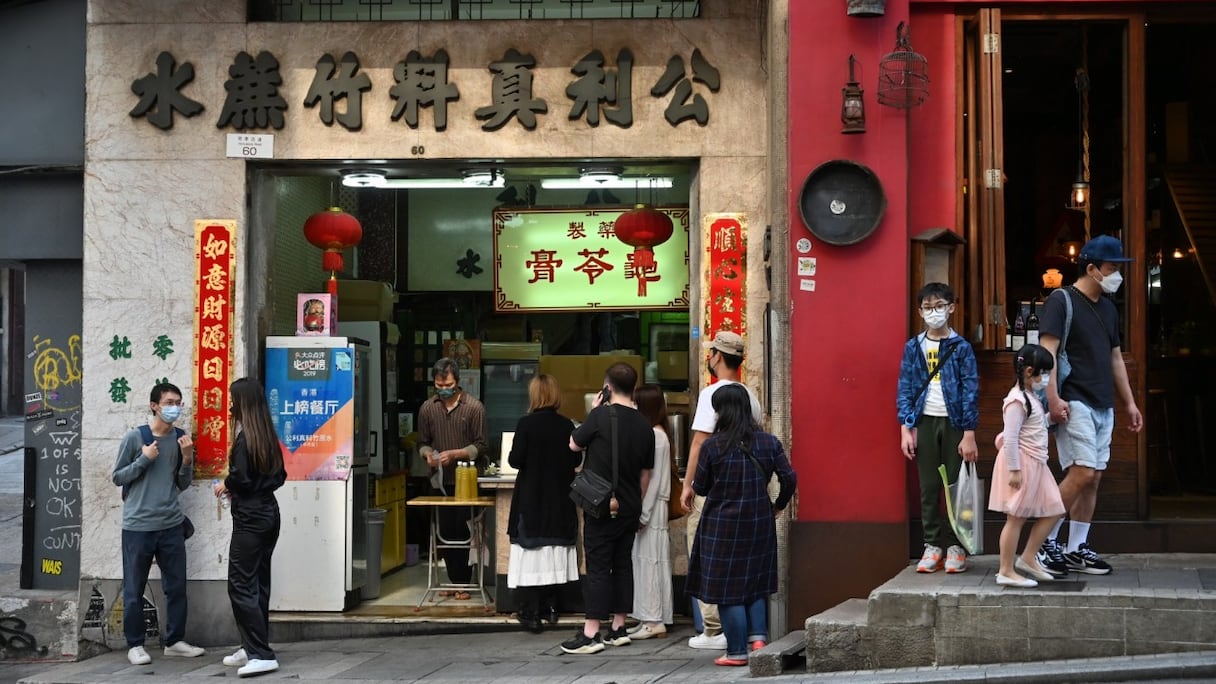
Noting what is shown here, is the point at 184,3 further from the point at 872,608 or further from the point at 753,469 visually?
the point at 872,608

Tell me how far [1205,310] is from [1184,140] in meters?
1.61

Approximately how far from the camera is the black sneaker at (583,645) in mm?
8773

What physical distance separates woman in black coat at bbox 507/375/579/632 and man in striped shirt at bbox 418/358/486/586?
1.43 m

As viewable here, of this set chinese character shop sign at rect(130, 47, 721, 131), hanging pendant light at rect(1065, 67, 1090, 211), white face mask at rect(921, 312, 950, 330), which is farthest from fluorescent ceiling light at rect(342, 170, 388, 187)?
hanging pendant light at rect(1065, 67, 1090, 211)

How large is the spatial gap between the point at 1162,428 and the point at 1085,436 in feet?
13.9

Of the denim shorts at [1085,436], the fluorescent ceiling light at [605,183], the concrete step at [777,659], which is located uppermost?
the fluorescent ceiling light at [605,183]

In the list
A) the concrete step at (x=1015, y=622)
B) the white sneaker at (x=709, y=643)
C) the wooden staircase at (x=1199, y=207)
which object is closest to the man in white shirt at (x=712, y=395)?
the white sneaker at (x=709, y=643)

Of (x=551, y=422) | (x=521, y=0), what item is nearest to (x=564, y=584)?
(x=551, y=422)

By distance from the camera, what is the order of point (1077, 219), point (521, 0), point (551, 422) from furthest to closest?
point (1077, 219) → point (521, 0) → point (551, 422)

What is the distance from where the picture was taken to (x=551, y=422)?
30.8ft

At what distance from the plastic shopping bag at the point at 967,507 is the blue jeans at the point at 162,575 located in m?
5.46

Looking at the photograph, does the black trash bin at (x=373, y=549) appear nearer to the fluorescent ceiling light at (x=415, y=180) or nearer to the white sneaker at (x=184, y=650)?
the white sneaker at (x=184, y=650)

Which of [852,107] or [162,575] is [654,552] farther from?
[162,575]

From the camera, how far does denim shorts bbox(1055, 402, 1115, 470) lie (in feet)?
24.9
